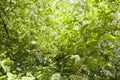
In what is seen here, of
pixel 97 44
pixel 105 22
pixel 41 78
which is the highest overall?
pixel 105 22

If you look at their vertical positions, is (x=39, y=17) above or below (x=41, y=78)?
above

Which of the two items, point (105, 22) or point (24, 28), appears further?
point (24, 28)

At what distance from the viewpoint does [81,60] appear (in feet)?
12.4

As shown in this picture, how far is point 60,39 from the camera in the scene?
4.55 m

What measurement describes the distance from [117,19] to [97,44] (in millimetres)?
412

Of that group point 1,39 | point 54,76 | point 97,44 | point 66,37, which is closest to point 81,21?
point 66,37

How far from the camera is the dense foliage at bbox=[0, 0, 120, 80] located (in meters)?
3.74

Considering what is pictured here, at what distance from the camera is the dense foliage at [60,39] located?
12.3 feet

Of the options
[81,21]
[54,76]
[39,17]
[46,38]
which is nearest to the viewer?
[54,76]

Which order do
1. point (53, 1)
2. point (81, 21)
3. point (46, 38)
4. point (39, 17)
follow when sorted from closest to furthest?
point (81, 21) < point (46, 38) < point (39, 17) < point (53, 1)

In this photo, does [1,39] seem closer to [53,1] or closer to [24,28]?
[24,28]

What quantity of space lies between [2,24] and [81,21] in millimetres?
1508

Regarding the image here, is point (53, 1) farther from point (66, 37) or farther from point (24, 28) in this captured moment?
point (66, 37)

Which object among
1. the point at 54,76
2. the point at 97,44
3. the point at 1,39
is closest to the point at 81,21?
the point at 97,44
